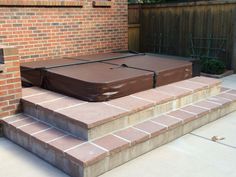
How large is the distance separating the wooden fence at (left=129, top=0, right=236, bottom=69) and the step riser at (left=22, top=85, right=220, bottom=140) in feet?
11.5

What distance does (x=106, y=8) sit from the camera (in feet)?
18.7

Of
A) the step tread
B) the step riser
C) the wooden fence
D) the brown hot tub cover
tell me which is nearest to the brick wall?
the brown hot tub cover

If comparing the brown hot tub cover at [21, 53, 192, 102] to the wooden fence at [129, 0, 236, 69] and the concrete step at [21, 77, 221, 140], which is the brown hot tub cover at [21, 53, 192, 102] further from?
the wooden fence at [129, 0, 236, 69]

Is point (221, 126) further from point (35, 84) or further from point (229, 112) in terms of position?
point (35, 84)

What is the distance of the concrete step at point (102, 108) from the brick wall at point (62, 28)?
1.17m

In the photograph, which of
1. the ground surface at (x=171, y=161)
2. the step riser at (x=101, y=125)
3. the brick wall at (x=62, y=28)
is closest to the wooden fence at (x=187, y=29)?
the brick wall at (x=62, y=28)

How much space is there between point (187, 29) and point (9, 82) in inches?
211

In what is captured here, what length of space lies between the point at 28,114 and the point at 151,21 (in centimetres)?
579

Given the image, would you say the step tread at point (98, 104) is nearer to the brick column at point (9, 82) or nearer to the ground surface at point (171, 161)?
the brick column at point (9, 82)

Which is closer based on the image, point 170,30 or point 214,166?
point 214,166

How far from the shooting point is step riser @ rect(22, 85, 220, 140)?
2.79m

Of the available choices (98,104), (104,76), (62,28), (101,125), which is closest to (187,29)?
(62,28)

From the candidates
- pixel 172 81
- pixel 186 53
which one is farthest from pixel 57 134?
pixel 186 53

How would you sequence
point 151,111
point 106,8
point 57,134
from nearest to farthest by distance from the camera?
point 57,134 → point 151,111 → point 106,8
